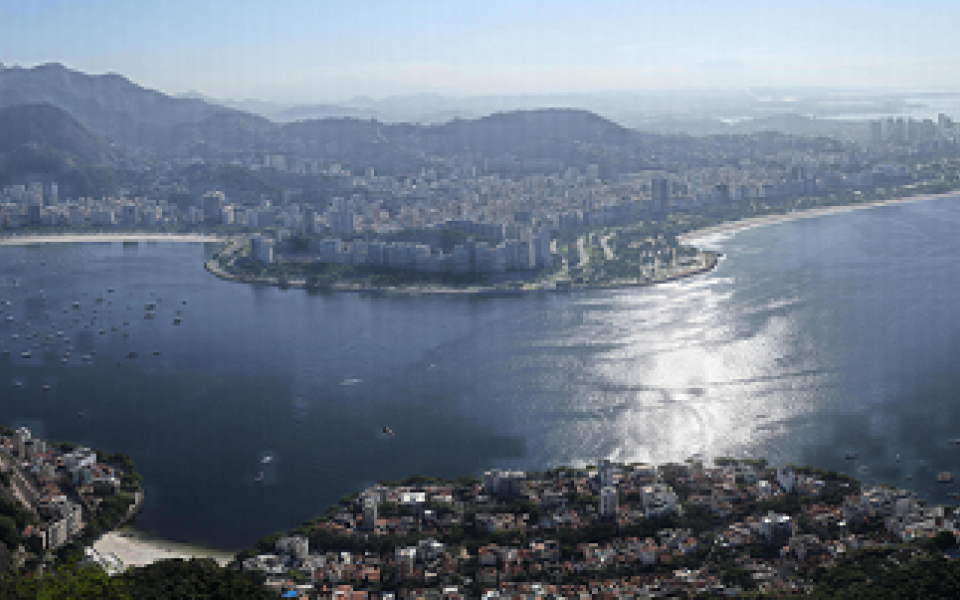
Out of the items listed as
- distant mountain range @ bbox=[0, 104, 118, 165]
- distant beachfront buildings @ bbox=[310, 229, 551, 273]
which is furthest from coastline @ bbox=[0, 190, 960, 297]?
distant mountain range @ bbox=[0, 104, 118, 165]

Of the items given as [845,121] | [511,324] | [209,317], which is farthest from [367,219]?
[845,121]

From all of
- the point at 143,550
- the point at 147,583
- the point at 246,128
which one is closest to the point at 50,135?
the point at 246,128

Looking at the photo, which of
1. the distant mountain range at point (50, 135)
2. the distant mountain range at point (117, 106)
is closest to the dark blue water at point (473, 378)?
the distant mountain range at point (50, 135)

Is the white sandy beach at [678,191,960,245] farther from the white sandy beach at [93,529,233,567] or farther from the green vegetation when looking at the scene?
the green vegetation

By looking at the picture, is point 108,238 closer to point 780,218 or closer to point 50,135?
point 50,135

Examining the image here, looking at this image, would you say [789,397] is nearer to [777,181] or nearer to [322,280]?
[322,280]
